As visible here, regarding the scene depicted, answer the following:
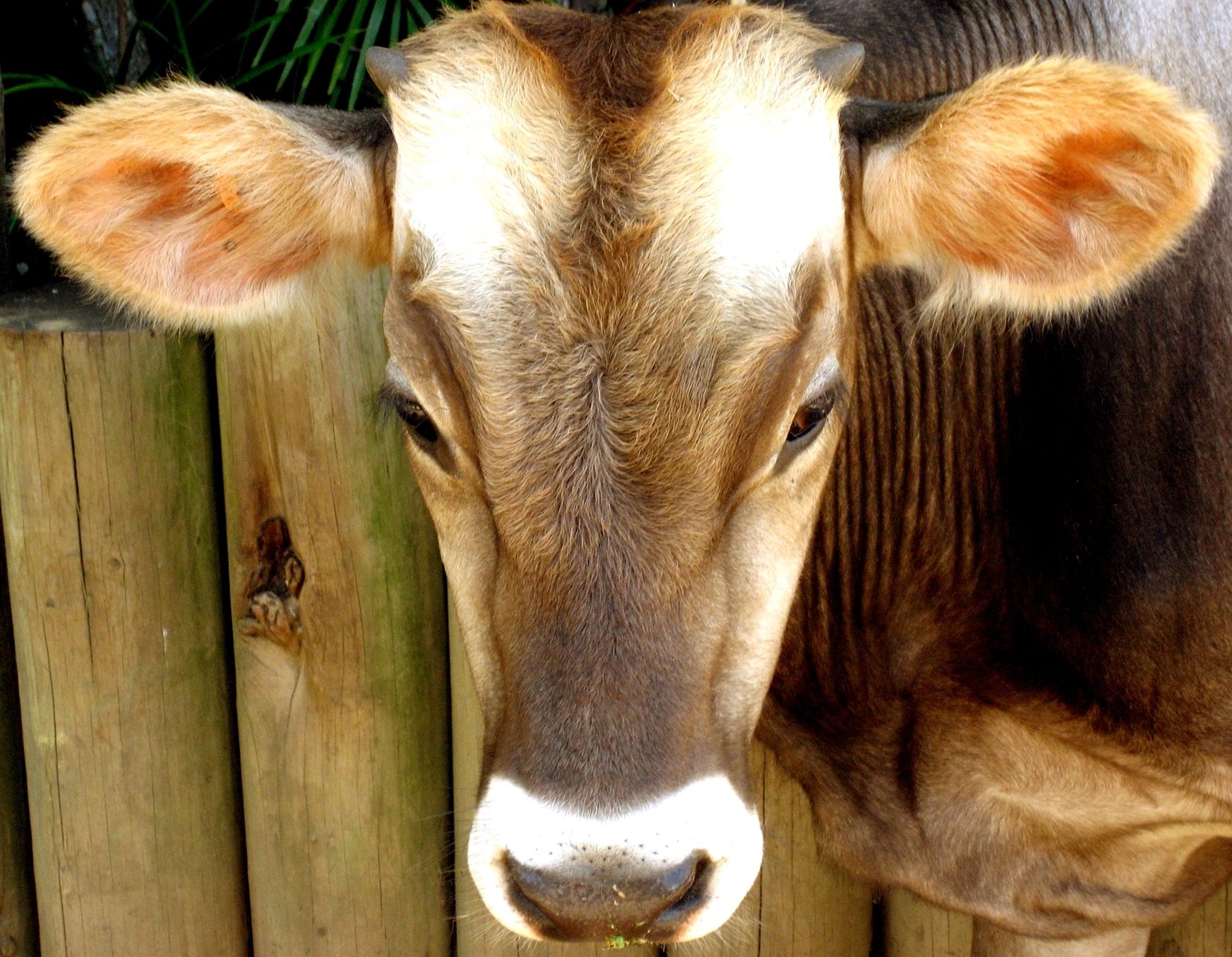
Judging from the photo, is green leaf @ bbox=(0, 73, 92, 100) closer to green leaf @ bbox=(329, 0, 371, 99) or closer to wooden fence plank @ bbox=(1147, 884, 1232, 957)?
green leaf @ bbox=(329, 0, 371, 99)

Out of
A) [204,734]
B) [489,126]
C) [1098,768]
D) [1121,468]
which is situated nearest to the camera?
[489,126]

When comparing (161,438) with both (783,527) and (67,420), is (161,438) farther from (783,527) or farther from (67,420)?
(783,527)

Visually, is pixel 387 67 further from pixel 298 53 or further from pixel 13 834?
pixel 13 834

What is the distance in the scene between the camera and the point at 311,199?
2133mm

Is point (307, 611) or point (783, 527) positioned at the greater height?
point (783, 527)

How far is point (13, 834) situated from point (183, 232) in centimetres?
183

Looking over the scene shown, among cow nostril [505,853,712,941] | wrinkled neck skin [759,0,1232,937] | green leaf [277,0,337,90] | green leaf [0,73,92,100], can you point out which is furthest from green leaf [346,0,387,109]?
cow nostril [505,853,712,941]

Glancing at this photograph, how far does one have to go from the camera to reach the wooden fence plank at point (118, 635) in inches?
110

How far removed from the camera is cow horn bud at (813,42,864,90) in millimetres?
1973

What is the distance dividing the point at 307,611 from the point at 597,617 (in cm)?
143

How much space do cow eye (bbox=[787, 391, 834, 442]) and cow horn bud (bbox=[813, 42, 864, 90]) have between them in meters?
0.50

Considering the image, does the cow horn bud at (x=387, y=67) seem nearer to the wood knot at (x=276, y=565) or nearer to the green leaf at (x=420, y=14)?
the wood knot at (x=276, y=565)

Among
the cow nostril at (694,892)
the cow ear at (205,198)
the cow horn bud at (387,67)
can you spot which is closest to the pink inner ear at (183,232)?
the cow ear at (205,198)

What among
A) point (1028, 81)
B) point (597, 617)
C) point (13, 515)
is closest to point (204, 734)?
point (13, 515)
